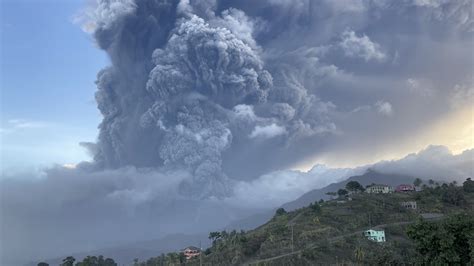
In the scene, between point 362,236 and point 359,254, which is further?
point 362,236

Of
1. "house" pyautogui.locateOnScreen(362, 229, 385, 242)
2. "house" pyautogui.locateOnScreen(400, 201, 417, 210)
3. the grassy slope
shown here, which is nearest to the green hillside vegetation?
the grassy slope

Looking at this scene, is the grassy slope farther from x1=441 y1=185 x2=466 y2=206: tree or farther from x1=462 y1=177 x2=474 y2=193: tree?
x1=462 y1=177 x2=474 y2=193: tree

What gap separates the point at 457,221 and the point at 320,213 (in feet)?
187

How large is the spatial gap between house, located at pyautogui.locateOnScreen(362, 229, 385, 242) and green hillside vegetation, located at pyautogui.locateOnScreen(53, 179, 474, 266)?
112 cm

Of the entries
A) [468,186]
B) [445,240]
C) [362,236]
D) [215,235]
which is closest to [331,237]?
[362,236]

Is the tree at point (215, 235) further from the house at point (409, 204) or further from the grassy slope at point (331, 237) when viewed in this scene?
the house at point (409, 204)

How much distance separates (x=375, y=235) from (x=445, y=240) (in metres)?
43.6

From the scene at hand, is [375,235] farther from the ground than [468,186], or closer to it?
closer to it

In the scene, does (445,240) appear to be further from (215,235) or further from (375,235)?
(215,235)

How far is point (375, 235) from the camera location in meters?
92.4

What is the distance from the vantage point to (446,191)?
12388 cm

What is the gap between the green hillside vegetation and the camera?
168ft

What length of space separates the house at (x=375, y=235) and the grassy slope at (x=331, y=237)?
1388 mm

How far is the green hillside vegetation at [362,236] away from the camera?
168 feet
